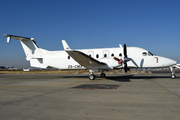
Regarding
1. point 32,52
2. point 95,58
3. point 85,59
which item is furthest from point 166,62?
point 32,52

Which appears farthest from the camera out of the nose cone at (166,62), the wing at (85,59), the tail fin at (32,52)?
the tail fin at (32,52)

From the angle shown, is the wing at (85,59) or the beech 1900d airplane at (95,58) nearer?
the wing at (85,59)

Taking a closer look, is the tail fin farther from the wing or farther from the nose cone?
the nose cone

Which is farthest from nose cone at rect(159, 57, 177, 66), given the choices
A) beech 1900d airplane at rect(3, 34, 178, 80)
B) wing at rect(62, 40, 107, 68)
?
wing at rect(62, 40, 107, 68)

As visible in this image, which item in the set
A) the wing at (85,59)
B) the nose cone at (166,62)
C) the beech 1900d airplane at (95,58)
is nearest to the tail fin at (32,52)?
the beech 1900d airplane at (95,58)

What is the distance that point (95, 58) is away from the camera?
63.9 ft

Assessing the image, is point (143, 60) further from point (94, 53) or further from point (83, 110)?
point (83, 110)

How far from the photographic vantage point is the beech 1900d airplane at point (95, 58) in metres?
16.9

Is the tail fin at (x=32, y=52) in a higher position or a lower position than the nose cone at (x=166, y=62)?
higher

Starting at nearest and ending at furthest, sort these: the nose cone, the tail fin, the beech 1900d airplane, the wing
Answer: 1. the wing
2. the beech 1900d airplane
3. the nose cone
4. the tail fin

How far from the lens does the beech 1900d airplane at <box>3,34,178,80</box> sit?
1690 cm

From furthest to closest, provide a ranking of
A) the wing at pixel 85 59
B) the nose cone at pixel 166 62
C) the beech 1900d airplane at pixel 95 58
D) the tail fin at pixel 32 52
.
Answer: the tail fin at pixel 32 52, the nose cone at pixel 166 62, the beech 1900d airplane at pixel 95 58, the wing at pixel 85 59

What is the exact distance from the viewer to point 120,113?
5.05 metres

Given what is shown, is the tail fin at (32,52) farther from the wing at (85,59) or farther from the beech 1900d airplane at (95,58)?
the wing at (85,59)
